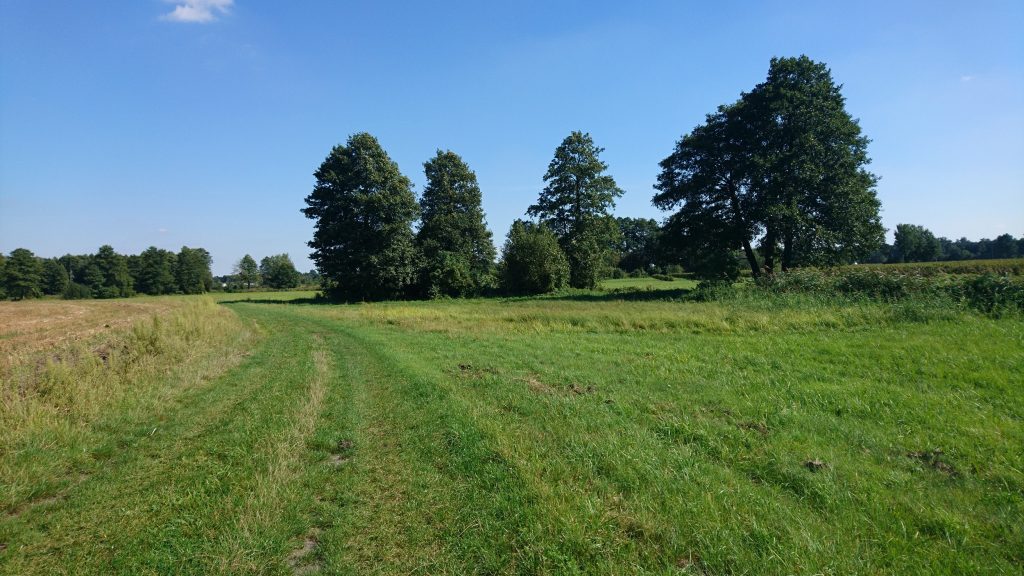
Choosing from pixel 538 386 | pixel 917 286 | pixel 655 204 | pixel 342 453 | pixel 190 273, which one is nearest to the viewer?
pixel 342 453

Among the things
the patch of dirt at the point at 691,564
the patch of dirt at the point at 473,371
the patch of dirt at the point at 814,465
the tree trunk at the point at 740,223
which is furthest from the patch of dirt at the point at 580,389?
the tree trunk at the point at 740,223

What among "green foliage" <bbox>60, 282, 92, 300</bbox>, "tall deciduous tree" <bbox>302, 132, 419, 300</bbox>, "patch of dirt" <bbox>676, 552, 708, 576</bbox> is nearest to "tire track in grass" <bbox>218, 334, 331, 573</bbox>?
"patch of dirt" <bbox>676, 552, 708, 576</bbox>

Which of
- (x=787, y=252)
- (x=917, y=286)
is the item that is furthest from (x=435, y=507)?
(x=787, y=252)

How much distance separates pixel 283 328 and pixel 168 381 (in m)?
10.7

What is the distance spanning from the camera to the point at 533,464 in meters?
4.85

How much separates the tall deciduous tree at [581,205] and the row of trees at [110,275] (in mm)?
74936

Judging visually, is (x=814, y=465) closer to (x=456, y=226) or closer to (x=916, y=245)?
(x=456, y=226)

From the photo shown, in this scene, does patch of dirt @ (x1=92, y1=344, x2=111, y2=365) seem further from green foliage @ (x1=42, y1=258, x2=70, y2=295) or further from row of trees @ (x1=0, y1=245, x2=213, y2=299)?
Answer: green foliage @ (x1=42, y1=258, x2=70, y2=295)

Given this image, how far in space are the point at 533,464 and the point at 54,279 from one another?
113227 millimetres

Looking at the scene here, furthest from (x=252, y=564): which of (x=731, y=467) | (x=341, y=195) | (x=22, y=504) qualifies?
(x=341, y=195)

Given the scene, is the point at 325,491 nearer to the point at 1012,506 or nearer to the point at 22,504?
the point at 22,504

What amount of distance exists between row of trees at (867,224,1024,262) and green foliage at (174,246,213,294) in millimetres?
139036

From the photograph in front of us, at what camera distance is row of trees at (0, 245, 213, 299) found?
224 ft

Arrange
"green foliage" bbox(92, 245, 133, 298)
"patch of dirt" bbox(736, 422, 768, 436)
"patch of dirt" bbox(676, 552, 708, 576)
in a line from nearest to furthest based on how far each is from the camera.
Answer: "patch of dirt" bbox(676, 552, 708, 576)
"patch of dirt" bbox(736, 422, 768, 436)
"green foliage" bbox(92, 245, 133, 298)
